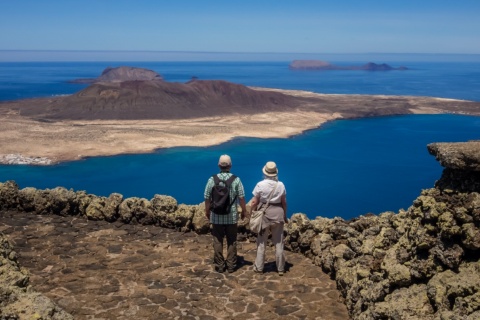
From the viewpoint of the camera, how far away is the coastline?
39719mm

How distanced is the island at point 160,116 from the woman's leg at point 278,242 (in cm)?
3288

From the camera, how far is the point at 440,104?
233 feet

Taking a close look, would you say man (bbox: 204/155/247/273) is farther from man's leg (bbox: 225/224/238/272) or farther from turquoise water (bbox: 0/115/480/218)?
turquoise water (bbox: 0/115/480/218)

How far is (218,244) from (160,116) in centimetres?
5018

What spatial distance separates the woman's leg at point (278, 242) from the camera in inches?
296

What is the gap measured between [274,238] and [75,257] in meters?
3.54

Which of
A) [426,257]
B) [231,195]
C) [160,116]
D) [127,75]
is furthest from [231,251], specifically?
[127,75]

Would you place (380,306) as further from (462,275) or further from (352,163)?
(352,163)

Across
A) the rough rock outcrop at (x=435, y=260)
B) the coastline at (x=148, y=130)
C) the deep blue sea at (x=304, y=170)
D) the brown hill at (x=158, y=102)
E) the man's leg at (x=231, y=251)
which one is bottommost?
the deep blue sea at (x=304, y=170)

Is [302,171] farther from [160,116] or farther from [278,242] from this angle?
[278,242]

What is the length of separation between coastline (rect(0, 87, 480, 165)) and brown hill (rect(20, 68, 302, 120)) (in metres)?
2.42

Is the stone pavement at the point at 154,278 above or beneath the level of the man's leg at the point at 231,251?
beneath

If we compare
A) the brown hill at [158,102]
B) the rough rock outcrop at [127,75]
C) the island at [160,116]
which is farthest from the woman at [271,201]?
the rough rock outcrop at [127,75]

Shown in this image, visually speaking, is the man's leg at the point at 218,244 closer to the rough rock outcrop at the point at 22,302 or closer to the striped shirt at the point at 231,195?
the striped shirt at the point at 231,195
